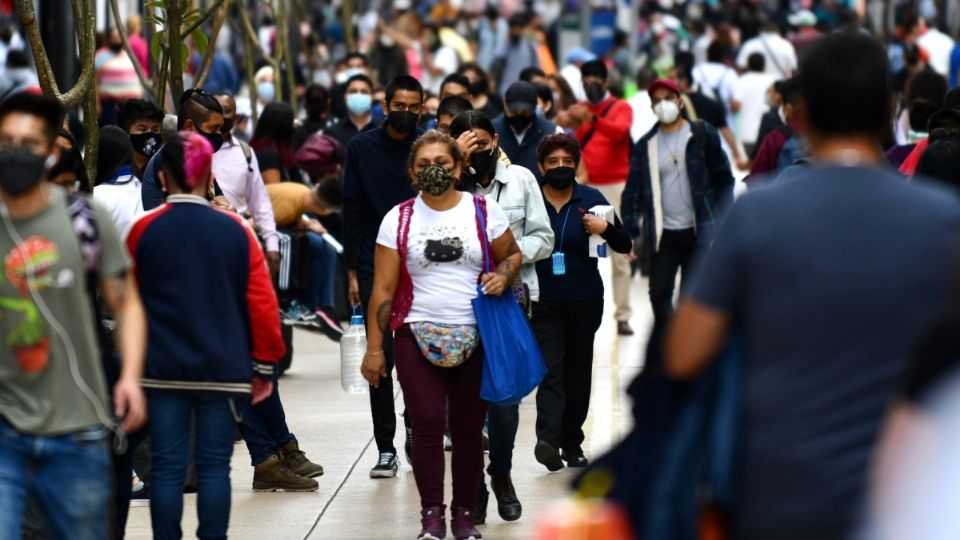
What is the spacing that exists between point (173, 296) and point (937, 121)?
5023 mm

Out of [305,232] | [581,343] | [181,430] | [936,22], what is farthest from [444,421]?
[936,22]

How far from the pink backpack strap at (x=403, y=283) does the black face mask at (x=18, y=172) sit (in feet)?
7.32

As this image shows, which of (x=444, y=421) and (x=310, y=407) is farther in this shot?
(x=310, y=407)

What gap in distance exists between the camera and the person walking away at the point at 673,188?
473 inches

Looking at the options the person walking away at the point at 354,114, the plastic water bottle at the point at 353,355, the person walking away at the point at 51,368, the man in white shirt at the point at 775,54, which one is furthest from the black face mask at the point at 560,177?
the man in white shirt at the point at 775,54

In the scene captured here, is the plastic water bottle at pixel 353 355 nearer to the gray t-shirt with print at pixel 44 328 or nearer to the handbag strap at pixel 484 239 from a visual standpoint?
the handbag strap at pixel 484 239

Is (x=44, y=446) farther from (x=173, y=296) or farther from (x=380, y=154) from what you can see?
(x=380, y=154)

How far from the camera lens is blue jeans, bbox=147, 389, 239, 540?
20.8 feet

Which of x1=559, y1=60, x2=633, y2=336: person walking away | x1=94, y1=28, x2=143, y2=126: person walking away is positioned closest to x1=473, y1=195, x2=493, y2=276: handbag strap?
x1=559, y1=60, x2=633, y2=336: person walking away

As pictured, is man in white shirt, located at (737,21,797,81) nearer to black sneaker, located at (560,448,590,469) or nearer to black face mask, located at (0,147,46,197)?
black sneaker, located at (560,448,590,469)

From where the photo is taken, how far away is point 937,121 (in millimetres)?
9992

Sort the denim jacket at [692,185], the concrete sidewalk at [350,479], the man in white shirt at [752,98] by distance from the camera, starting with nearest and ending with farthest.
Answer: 1. the concrete sidewalk at [350,479]
2. the denim jacket at [692,185]
3. the man in white shirt at [752,98]

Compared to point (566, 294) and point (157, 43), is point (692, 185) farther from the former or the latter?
point (157, 43)

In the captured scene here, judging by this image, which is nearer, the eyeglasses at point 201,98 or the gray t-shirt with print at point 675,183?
the eyeglasses at point 201,98
